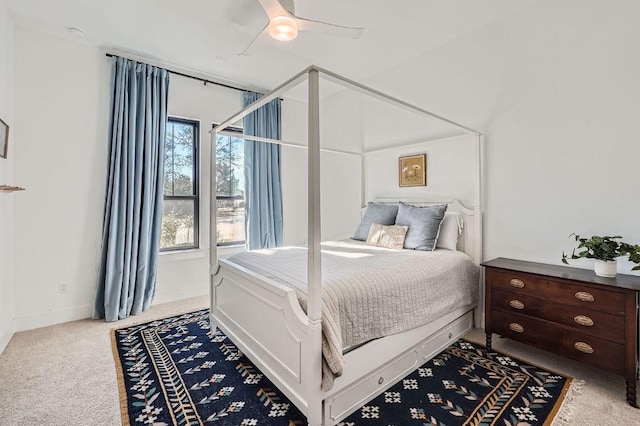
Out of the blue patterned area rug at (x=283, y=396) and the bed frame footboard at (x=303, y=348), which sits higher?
the bed frame footboard at (x=303, y=348)

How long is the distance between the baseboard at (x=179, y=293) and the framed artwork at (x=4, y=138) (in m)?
1.90

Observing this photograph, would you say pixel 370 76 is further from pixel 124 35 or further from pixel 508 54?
pixel 124 35

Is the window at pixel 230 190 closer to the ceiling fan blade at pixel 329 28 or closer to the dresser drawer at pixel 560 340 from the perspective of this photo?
the ceiling fan blade at pixel 329 28

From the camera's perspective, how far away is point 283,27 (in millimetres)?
2182

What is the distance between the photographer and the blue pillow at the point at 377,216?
3.29 meters

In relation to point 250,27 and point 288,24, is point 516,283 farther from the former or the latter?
point 250,27

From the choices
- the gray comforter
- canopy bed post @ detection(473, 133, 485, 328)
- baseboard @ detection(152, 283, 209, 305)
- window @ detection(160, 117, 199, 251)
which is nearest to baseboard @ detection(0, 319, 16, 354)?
baseboard @ detection(152, 283, 209, 305)

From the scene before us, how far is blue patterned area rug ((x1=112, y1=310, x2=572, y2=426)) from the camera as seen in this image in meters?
1.64

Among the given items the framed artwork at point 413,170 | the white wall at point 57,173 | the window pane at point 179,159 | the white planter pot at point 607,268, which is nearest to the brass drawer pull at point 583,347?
the white planter pot at point 607,268

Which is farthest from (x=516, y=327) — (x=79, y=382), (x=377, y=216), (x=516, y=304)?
(x=79, y=382)

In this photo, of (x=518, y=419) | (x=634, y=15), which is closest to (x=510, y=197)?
(x=634, y=15)

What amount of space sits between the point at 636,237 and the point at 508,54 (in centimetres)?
176

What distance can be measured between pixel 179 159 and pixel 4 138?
1517 millimetres

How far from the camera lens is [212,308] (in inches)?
105
